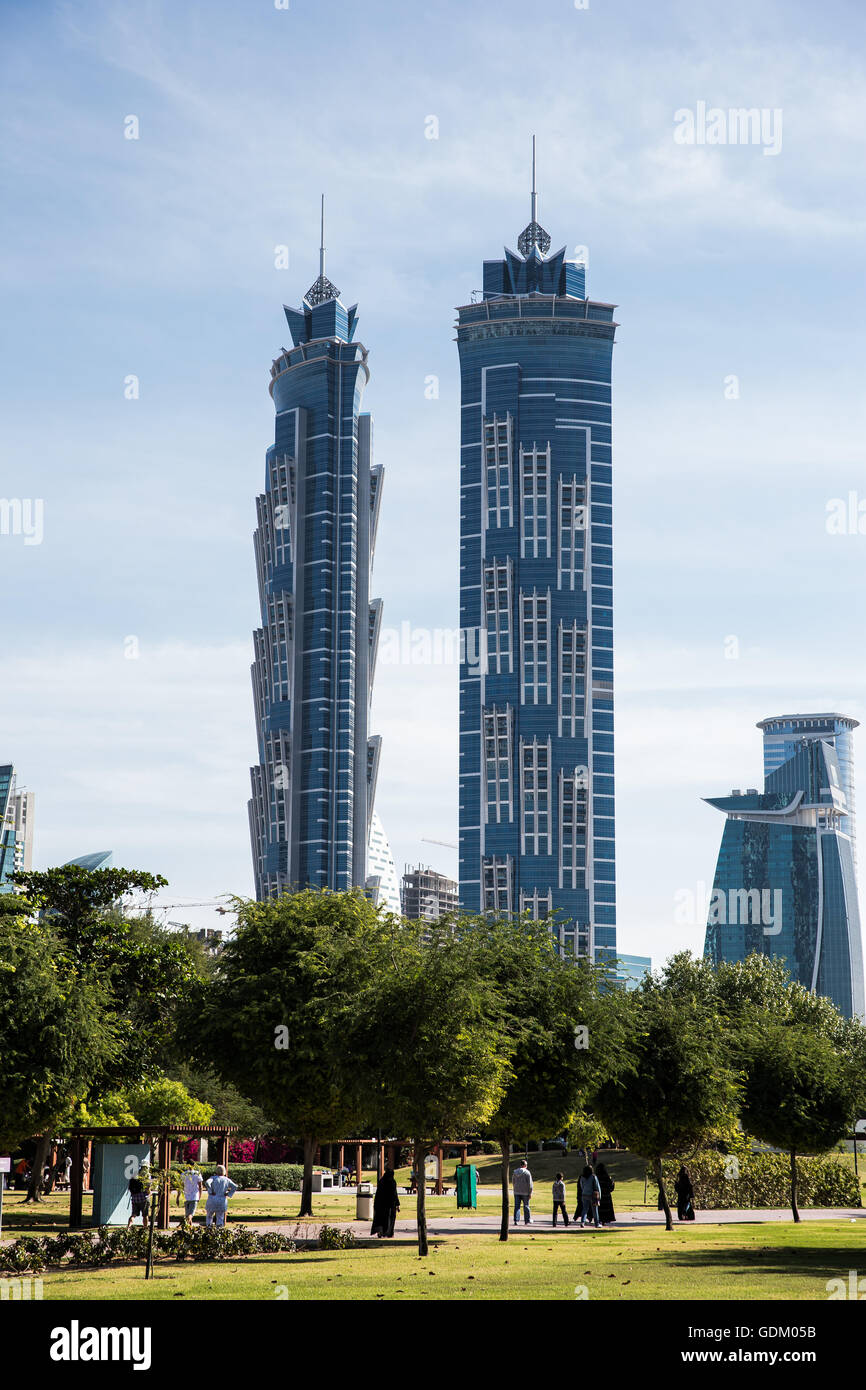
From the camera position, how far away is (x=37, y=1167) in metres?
55.9

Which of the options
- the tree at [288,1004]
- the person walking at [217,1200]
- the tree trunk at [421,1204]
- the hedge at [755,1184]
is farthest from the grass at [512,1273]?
the hedge at [755,1184]

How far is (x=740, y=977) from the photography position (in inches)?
4058

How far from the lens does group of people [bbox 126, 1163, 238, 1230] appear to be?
3550 cm

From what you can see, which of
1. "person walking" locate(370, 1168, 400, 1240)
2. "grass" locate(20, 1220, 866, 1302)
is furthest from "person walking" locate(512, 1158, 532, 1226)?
"person walking" locate(370, 1168, 400, 1240)

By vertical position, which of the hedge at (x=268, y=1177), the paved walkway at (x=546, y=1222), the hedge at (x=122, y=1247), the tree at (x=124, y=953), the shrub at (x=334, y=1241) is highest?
the tree at (x=124, y=953)

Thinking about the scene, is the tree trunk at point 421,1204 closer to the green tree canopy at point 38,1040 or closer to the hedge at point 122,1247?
the hedge at point 122,1247

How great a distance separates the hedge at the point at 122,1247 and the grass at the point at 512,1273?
0.81 meters

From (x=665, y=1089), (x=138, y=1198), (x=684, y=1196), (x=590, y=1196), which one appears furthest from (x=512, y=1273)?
(x=684, y=1196)

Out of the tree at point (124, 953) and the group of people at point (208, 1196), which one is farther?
the tree at point (124, 953)

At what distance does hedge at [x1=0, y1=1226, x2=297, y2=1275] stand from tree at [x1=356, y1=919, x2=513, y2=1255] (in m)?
4.13

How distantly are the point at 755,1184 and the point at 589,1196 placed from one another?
20108mm

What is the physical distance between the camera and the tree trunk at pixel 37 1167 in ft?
178
